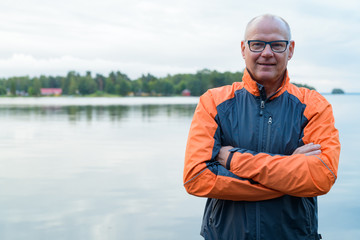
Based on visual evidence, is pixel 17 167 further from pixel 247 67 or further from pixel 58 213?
pixel 247 67

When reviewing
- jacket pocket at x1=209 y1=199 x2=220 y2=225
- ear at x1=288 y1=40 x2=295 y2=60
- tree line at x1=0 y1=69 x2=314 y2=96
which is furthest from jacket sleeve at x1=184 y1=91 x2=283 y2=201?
tree line at x1=0 y1=69 x2=314 y2=96

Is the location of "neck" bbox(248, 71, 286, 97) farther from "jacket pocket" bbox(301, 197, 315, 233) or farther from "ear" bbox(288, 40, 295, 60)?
"jacket pocket" bbox(301, 197, 315, 233)

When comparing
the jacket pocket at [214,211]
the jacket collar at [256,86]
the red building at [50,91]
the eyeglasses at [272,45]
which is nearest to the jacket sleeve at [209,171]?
the jacket pocket at [214,211]

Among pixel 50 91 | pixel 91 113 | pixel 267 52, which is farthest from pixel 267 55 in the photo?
pixel 50 91

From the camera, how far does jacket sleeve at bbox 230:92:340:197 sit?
2.23 m

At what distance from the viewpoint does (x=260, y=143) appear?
92.7 inches

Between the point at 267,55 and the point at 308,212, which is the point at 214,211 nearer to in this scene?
the point at 308,212

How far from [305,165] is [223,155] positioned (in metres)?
0.49

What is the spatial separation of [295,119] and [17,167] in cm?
808

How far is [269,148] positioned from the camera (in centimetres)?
235

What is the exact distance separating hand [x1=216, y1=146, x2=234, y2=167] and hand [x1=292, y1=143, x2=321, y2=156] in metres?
0.42

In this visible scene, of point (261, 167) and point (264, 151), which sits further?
point (264, 151)

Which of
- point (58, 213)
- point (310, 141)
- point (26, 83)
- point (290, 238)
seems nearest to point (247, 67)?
point (310, 141)

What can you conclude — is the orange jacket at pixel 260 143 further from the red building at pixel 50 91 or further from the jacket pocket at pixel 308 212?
the red building at pixel 50 91
